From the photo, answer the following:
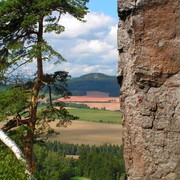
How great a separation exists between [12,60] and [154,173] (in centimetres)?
1249

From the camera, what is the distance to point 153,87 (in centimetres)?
766

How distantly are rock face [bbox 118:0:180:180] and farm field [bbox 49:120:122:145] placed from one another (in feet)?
435

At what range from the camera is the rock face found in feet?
24.4

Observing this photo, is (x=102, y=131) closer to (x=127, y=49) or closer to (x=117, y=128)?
(x=117, y=128)

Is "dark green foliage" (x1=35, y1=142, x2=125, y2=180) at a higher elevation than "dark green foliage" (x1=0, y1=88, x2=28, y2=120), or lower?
lower

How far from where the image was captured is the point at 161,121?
7543 millimetres

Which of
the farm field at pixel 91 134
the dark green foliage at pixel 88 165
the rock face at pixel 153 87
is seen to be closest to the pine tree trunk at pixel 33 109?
the rock face at pixel 153 87

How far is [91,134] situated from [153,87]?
15017 cm

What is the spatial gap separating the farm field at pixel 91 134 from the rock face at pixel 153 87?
132m

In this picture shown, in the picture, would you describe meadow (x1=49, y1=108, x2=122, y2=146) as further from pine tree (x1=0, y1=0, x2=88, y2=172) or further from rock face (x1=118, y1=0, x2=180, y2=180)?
rock face (x1=118, y1=0, x2=180, y2=180)

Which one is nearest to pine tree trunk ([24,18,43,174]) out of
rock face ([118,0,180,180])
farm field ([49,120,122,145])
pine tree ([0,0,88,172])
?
pine tree ([0,0,88,172])

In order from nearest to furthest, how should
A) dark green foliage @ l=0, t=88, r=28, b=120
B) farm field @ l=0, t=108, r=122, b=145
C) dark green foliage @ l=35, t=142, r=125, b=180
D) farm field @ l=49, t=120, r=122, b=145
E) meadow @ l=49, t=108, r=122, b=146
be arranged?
dark green foliage @ l=0, t=88, r=28, b=120 < dark green foliage @ l=35, t=142, r=125, b=180 < farm field @ l=49, t=120, r=122, b=145 < meadow @ l=49, t=108, r=122, b=146 < farm field @ l=0, t=108, r=122, b=145

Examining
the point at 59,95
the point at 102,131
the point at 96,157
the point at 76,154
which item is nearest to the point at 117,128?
the point at 102,131

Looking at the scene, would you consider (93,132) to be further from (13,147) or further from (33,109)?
(13,147)
